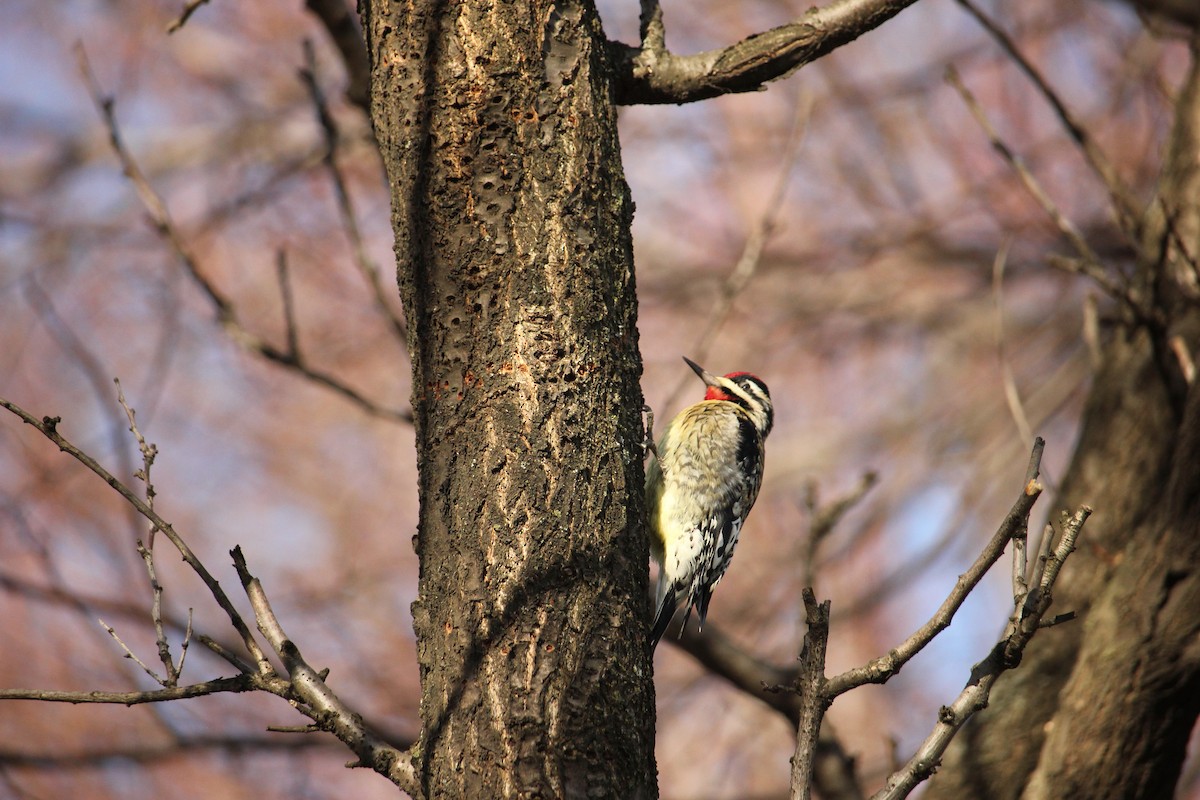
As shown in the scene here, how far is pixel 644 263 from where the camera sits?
6.50 m

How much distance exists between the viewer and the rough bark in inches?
117

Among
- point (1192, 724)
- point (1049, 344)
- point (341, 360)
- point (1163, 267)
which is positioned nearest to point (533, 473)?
point (1192, 724)

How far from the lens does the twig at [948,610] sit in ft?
5.81

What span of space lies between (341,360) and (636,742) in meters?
5.31

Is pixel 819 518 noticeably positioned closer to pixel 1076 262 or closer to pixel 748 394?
pixel 1076 262

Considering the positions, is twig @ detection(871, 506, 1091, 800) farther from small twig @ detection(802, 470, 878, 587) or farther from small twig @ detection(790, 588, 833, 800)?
small twig @ detection(802, 470, 878, 587)

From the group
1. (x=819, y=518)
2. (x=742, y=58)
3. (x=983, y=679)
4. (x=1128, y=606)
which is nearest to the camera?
(x=983, y=679)

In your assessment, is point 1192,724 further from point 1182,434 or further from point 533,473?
point 533,473

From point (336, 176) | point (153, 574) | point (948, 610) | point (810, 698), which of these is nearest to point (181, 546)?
point (153, 574)

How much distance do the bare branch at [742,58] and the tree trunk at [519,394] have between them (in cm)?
19

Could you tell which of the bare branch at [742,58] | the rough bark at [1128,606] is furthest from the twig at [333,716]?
the rough bark at [1128,606]

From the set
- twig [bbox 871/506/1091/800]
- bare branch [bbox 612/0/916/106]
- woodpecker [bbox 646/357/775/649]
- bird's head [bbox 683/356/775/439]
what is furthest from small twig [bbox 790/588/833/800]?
bird's head [bbox 683/356/775/439]

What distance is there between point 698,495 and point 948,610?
2374mm

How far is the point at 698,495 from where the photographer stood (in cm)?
417
